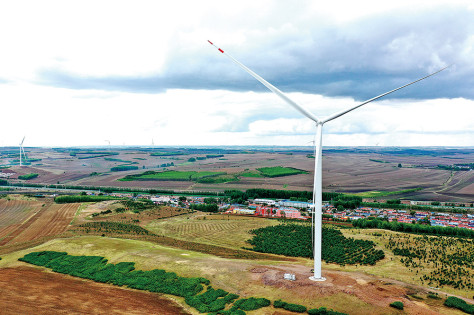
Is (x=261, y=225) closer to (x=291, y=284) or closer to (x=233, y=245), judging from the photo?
(x=233, y=245)

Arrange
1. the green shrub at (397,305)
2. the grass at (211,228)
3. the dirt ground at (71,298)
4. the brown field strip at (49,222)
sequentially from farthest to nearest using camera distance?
1. the brown field strip at (49,222)
2. the grass at (211,228)
3. the dirt ground at (71,298)
4. the green shrub at (397,305)

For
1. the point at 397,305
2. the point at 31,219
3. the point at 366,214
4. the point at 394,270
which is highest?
the point at 397,305

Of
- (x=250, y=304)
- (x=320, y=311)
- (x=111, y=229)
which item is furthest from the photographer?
(x=111, y=229)

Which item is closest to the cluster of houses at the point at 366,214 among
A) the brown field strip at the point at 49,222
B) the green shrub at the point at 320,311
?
the brown field strip at the point at 49,222

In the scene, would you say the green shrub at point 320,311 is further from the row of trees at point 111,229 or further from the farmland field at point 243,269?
the row of trees at point 111,229

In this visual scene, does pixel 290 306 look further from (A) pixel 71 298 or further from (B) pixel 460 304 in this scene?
(A) pixel 71 298

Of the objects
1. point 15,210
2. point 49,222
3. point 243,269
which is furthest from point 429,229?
point 15,210

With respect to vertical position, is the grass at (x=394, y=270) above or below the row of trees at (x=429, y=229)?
above

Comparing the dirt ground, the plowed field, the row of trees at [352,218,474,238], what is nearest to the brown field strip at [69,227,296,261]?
the plowed field

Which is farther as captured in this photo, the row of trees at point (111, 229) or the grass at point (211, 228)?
the grass at point (211, 228)
